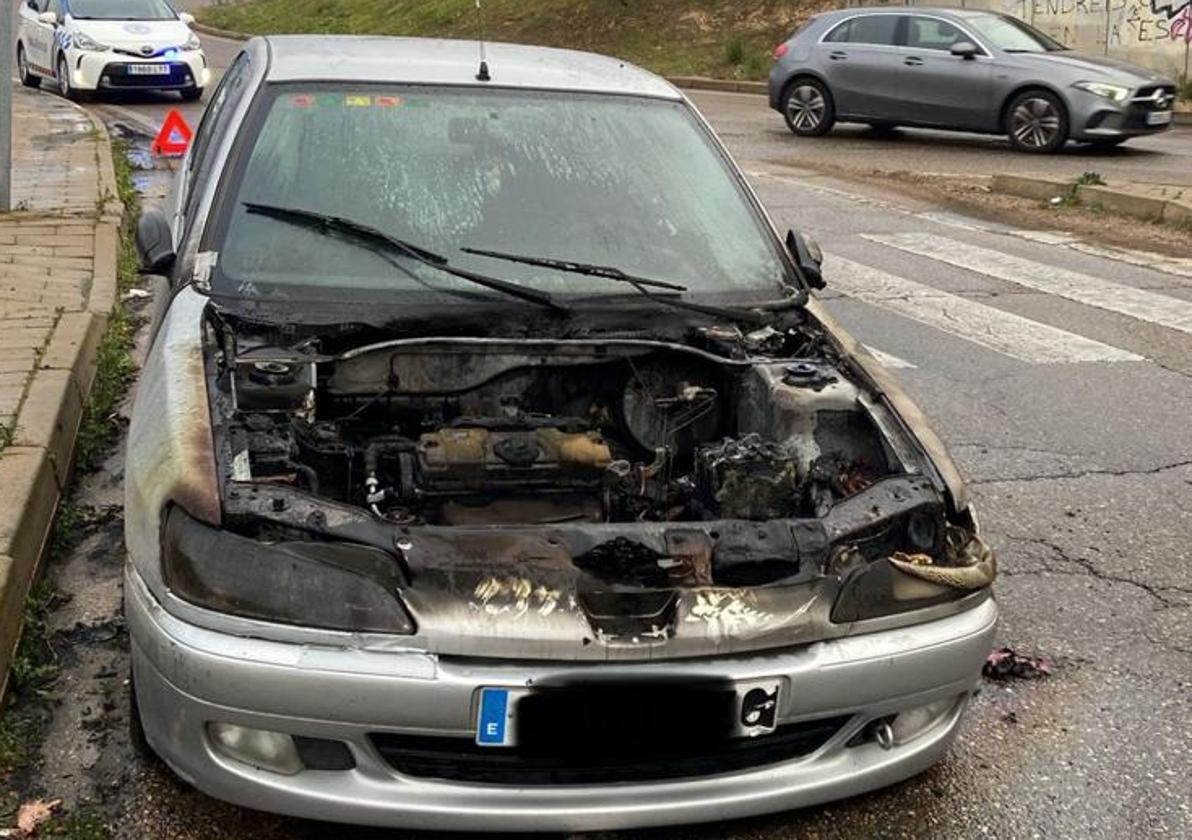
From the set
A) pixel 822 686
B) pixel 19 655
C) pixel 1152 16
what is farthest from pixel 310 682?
pixel 1152 16

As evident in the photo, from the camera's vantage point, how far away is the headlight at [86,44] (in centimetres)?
1786

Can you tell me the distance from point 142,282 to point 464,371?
18.0ft

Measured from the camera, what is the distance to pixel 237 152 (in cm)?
411

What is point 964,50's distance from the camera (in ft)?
50.4

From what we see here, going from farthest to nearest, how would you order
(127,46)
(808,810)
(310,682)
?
(127,46) → (808,810) → (310,682)

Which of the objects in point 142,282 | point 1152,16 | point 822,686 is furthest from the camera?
point 1152,16

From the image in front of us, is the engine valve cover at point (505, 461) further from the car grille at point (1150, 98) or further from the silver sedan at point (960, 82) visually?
the car grille at point (1150, 98)

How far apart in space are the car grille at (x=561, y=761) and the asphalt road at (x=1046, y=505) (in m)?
0.31

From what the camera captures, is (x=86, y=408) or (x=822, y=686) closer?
(x=822, y=686)

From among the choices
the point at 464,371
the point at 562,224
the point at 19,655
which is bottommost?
the point at 19,655

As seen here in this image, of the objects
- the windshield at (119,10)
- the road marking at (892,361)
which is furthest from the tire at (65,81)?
the road marking at (892,361)

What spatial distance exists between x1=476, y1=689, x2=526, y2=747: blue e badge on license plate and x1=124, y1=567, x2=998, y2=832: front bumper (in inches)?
0.8

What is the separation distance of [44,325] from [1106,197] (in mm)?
9306

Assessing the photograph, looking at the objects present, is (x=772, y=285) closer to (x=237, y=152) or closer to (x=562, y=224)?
(x=562, y=224)
